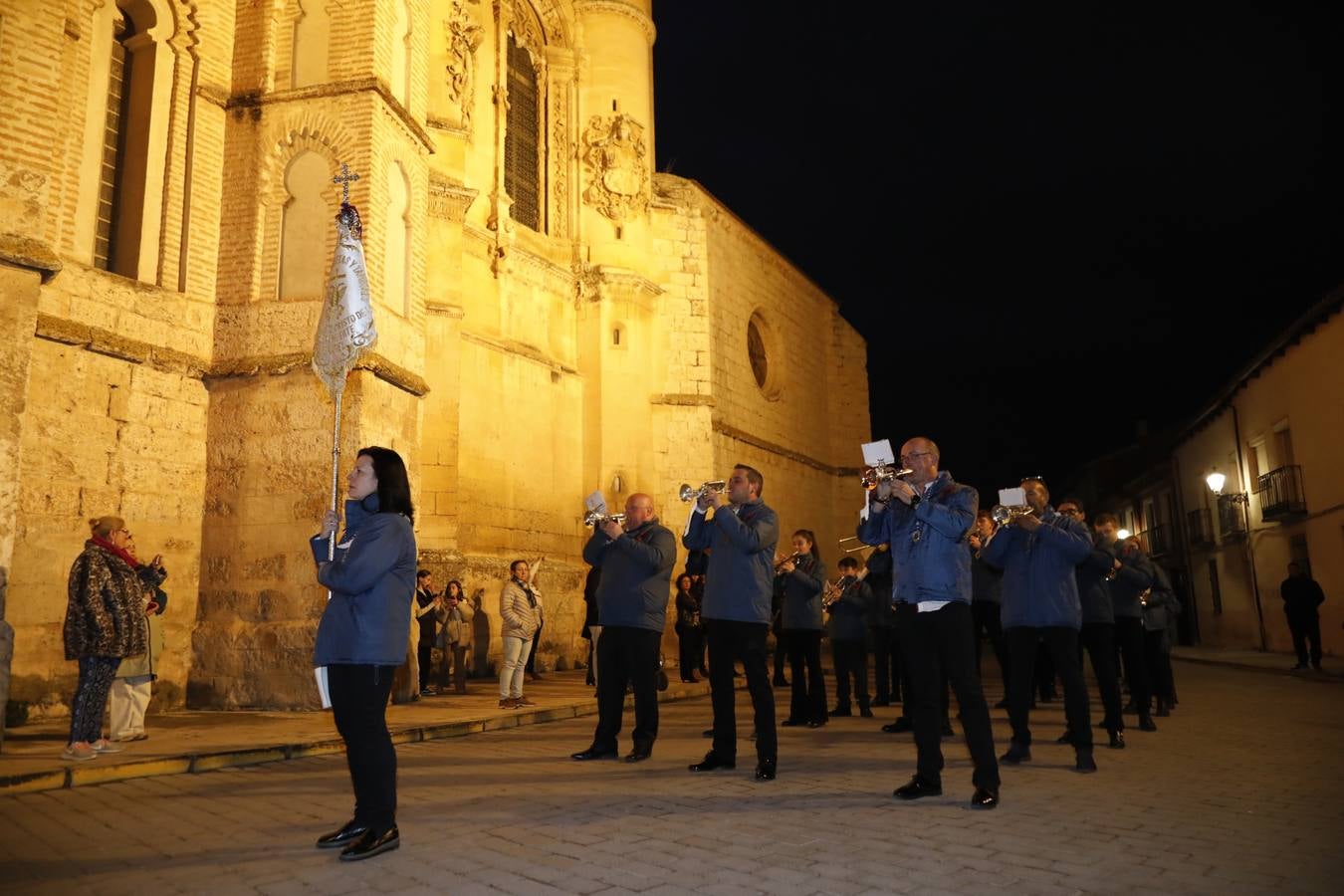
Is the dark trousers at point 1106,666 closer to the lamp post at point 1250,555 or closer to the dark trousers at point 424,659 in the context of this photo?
the dark trousers at point 424,659

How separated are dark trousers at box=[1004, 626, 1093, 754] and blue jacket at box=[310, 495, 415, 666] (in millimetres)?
4116

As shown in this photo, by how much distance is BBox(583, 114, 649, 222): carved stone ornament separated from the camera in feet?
61.6

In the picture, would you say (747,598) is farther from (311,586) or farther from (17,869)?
(311,586)

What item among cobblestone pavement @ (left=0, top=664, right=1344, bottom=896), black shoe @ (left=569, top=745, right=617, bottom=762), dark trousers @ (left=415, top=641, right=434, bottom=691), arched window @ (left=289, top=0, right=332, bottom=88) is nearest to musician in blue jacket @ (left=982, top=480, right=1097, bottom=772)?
cobblestone pavement @ (left=0, top=664, right=1344, bottom=896)

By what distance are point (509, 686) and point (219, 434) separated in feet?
13.2

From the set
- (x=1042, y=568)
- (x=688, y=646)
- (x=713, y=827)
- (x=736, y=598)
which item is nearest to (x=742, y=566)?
(x=736, y=598)

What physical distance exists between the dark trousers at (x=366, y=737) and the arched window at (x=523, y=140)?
14356mm

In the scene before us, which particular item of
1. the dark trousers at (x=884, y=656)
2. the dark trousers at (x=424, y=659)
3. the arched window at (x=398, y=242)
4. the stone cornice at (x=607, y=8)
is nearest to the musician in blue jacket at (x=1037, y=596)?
the dark trousers at (x=884, y=656)

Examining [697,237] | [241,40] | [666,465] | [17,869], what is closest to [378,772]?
[17,869]

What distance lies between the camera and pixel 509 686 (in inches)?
391

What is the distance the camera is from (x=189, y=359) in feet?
32.6

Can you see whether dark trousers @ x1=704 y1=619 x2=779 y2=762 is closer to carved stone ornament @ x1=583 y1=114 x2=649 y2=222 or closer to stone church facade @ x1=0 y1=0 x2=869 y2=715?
stone church facade @ x1=0 y1=0 x2=869 y2=715

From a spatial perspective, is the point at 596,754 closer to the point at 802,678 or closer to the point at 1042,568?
the point at 802,678

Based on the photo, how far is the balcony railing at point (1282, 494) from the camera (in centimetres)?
2073
